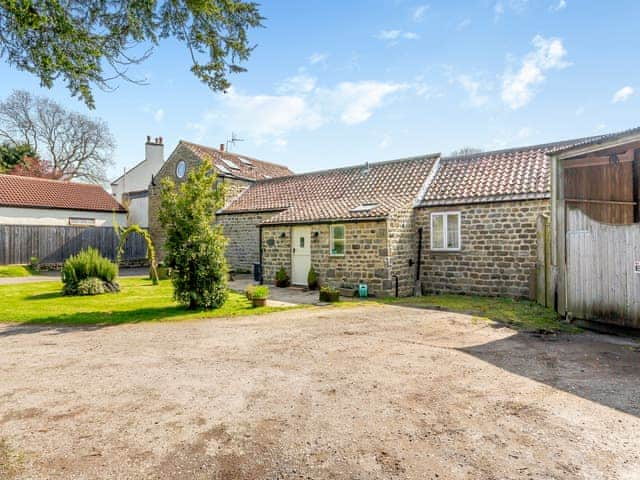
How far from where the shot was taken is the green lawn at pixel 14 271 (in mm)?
20155

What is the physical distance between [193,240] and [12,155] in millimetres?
32169

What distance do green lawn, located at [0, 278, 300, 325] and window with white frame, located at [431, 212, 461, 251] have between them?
6271 millimetres

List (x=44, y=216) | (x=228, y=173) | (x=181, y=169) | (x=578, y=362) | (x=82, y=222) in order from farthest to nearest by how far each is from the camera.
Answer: (x=82, y=222), (x=181, y=169), (x=44, y=216), (x=228, y=173), (x=578, y=362)

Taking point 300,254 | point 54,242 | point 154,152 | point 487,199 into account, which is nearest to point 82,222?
point 54,242

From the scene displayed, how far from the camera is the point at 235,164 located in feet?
84.0

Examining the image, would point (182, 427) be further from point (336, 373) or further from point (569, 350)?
point (569, 350)

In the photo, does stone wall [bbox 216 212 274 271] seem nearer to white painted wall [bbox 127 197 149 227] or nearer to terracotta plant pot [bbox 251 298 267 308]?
terracotta plant pot [bbox 251 298 267 308]

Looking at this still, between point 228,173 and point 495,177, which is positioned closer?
point 495,177

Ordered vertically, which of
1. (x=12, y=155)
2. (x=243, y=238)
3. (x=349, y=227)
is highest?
Result: (x=12, y=155)

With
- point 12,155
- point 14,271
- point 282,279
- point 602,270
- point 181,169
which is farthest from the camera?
point 12,155

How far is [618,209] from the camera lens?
853 centimetres

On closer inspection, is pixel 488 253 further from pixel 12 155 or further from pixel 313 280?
pixel 12 155

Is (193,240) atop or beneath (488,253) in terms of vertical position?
atop

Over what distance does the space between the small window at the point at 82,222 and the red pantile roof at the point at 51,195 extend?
746 mm
